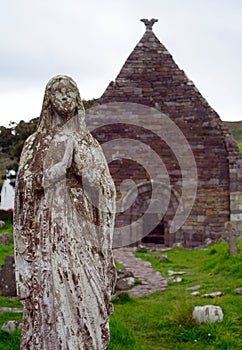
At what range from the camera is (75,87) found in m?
4.48

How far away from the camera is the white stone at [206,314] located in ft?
22.7

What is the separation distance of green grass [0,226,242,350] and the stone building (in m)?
6.01

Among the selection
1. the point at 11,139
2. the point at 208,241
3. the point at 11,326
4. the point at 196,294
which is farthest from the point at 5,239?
the point at 11,139

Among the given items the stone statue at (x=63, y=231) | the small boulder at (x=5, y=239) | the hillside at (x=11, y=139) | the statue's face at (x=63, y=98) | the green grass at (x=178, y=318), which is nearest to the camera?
the stone statue at (x=63, y=231)

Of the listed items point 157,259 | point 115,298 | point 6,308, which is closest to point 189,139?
point 157,259

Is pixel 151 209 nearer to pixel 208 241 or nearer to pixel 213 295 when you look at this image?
pixel 208 241

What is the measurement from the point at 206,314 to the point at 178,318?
0.40 m

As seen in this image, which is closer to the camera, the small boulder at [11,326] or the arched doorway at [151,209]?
the small boulder at [11,326]

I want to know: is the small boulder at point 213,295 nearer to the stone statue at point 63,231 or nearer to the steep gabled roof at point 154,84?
the stone statue at point 63,231

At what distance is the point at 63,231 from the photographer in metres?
4.14

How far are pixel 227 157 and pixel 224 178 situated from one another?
27.6 inches

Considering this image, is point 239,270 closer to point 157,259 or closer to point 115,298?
point 115,298

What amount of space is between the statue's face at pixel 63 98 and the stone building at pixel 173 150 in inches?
530

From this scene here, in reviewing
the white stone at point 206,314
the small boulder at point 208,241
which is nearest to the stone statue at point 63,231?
the white stone at point 206,314
